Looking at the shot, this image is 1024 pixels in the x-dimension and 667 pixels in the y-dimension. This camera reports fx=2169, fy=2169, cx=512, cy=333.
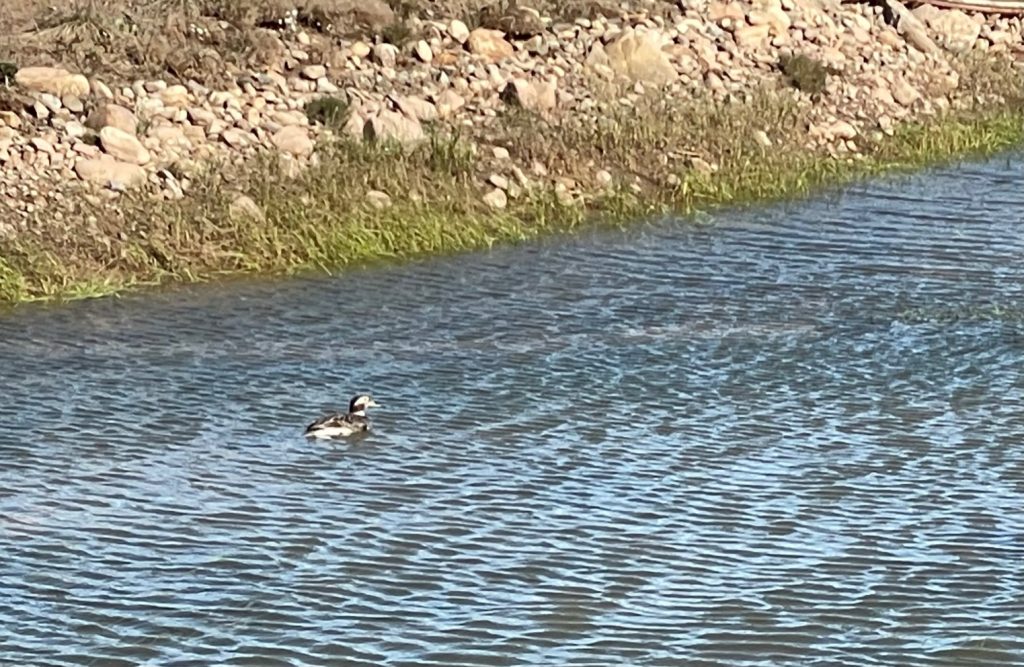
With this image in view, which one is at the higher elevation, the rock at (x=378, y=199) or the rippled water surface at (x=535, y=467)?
the rock at (x=378, y=199)

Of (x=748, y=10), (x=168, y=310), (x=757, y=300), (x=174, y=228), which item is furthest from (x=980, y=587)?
(x=748, y=10)

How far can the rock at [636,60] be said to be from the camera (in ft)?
73.7

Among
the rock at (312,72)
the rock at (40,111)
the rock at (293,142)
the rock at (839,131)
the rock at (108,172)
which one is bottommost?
the rock at (839,131)

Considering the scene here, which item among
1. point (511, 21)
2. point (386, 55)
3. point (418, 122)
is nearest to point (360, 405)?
point (418, 122)

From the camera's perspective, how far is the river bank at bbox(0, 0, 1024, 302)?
16875 millimetres

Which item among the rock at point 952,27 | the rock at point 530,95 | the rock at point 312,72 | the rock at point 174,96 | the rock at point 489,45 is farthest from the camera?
the rock at point 952,27

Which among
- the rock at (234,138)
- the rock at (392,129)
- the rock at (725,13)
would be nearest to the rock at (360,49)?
the rock at (392,129)

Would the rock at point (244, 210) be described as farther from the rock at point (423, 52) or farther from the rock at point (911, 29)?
the rock at point (911, 29)

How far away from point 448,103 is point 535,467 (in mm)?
10018

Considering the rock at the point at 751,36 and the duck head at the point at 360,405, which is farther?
the rock at the point at 751,36

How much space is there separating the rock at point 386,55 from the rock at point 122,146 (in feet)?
12.9

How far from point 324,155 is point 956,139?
7.95 m

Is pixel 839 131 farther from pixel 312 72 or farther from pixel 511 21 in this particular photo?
pixel 312 72

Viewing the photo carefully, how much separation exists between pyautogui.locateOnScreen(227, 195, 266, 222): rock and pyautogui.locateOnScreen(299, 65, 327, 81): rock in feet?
11.4
